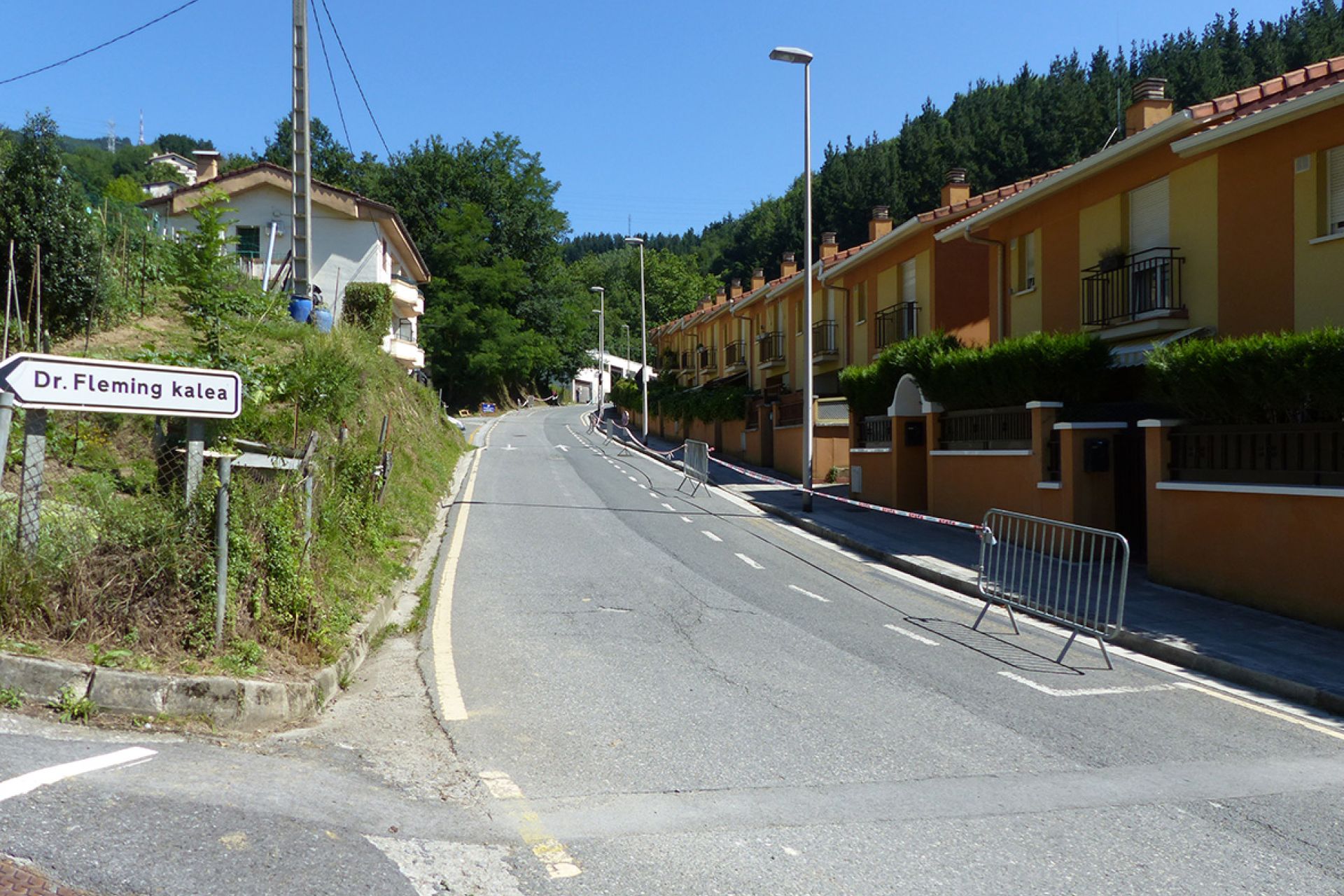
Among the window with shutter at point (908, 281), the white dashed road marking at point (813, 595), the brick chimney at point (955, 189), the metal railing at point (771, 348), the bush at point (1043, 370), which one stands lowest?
the white dashed road marking at point (813, 595)

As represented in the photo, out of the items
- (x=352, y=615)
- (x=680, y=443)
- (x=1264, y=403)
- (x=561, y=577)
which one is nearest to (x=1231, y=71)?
(x=680, y=443)

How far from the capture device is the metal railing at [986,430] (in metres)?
16.7

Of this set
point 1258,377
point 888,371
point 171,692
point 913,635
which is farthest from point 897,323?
point 171,692

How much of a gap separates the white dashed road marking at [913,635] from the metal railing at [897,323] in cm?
1766

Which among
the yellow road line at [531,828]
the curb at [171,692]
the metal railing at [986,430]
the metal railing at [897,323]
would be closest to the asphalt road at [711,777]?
the yellow road line at [531,828]

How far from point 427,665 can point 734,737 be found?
2912 millimetres

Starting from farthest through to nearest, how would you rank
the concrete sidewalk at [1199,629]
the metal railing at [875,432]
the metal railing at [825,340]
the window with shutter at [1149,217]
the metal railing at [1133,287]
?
the metal railing at [825,340] < the metal railing at [875,432] < the window with shutter at [1149,217] < the metal railing at [1133,287] < the concrete sidewalk at [1199,629]

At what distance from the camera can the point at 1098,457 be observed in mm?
14992

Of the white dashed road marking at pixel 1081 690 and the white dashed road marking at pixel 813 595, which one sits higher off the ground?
the white dashed road marking at pixel 813 595

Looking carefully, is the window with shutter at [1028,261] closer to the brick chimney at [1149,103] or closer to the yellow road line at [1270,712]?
the brick chimney at [1149,103]

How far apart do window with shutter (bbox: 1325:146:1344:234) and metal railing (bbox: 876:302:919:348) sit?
13304 millimetres

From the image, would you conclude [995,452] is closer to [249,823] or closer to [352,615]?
[352,615]

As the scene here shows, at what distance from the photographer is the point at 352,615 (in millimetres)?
8578

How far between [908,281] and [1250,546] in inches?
703
